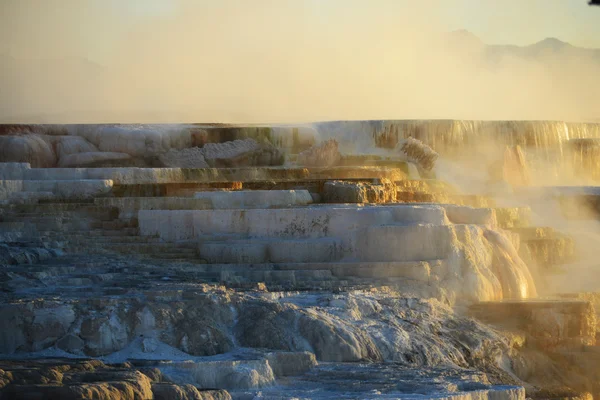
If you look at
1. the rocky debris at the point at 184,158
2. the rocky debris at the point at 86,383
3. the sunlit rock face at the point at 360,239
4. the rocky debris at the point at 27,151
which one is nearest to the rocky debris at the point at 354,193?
the sunlit rock face at the point at 360,239

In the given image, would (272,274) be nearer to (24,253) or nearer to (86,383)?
(24,253)

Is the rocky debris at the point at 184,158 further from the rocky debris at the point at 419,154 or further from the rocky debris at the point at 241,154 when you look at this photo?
the rocky debris at the point at 419,154

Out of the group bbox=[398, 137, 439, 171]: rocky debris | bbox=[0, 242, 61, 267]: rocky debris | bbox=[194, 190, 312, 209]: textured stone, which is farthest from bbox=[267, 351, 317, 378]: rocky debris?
bbox=[398, 137, 439, 171]: rocky debris

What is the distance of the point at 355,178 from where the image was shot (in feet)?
80.5

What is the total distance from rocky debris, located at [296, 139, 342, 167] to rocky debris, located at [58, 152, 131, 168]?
163 inches

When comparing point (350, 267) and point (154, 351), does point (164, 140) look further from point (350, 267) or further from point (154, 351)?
point (154, 351)

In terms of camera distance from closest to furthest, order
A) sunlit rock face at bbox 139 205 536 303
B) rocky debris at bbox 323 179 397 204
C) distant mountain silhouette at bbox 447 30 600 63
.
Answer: sunlit rock face at bbox 139 205 536 303 < rocky debris at bbox 323 179 397 204 < distant mountain silhouette at bbox 447 30 600 63

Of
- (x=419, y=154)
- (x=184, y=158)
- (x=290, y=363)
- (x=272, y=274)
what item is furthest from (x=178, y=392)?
(x=419, y=154)

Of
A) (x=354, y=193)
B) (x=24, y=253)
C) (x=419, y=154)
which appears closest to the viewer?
(x=24, y=253)

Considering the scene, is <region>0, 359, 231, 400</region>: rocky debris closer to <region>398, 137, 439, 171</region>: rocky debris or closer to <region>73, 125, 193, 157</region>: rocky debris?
<region>73, 125, 193, 157</region>: rocky debris

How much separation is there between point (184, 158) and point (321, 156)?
3.06 metres

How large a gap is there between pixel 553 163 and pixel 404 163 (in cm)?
606

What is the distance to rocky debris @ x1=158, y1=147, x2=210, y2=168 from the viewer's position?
29000 mm

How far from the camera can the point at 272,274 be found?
61.2 ft
